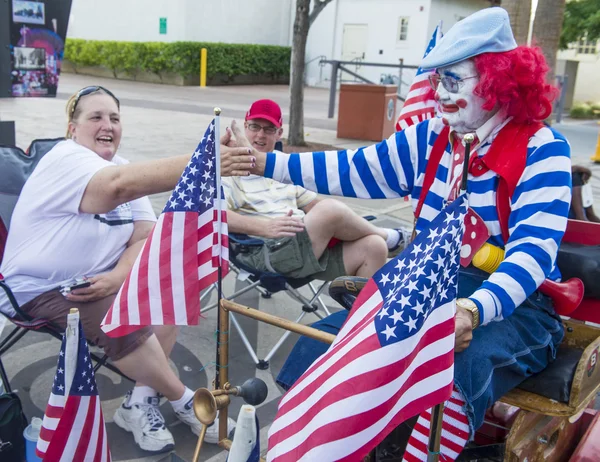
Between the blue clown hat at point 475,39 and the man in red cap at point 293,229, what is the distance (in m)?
1.61

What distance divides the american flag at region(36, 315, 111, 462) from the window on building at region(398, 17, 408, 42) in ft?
85.1

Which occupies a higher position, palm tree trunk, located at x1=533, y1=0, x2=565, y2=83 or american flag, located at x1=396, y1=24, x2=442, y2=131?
palm tree trunk, located at x1=533, y1=0, x2=565, y2=83

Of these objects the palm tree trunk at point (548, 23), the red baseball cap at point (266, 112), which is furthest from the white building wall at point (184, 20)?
the red baseball cap at point (266, 112)

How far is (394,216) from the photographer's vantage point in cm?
697

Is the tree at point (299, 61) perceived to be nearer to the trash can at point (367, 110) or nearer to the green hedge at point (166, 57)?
the trash can at point (367, 110)

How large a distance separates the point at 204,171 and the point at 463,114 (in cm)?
89

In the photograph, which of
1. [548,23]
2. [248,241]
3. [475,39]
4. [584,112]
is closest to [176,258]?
[475,39]

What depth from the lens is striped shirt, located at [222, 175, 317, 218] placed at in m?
3.87

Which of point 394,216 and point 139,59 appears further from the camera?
point 139,59

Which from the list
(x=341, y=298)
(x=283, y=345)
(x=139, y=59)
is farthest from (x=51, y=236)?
(x=139, y=59)

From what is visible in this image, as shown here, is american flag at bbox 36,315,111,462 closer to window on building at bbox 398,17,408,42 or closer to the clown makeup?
the clown makeup

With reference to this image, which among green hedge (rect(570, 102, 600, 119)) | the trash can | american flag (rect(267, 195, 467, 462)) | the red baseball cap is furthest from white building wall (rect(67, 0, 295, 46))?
american flag (rect(267, 195, 467, 462))

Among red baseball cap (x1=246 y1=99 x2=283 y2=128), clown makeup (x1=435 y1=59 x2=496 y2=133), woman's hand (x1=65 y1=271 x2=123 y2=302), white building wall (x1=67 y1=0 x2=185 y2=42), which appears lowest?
woman's hand (x1=65 y1=271 x2=123 y2=302)

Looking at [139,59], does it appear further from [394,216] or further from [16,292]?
[16,292]
